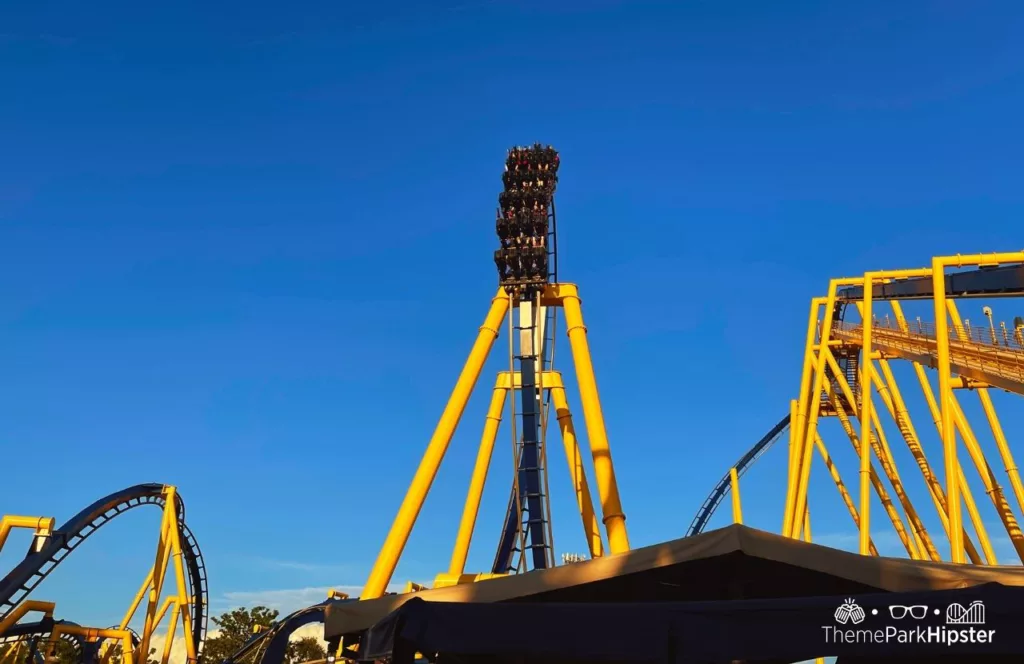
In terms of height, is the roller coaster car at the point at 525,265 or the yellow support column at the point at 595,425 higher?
the roller coaster car at the point at 525,265

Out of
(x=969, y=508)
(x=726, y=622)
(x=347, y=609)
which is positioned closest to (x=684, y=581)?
(x=726, y=622)

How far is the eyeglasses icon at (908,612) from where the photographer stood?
512 centimetres

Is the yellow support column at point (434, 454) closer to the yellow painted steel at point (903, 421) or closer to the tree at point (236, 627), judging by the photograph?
the yellow painted steel at point (903, 421)

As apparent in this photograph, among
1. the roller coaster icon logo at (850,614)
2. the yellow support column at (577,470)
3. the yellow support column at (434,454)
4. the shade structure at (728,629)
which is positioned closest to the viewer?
the shade structure at (728,629)

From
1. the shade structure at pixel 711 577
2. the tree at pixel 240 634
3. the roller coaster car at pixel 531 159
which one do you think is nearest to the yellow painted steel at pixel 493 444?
the roller coaster car at pixel 531 159

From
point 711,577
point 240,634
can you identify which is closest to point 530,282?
point 711,577

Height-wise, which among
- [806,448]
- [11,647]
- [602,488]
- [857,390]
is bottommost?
[11,647]

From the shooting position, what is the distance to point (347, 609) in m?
7.02

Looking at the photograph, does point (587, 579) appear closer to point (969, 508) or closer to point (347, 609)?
point (347, 609)

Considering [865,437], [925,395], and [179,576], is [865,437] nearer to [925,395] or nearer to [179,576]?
[925,395]

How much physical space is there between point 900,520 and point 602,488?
46.8 ft

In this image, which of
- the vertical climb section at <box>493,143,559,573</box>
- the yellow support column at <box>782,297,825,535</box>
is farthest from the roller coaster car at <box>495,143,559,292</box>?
the yellow support column at <box>782,297,825,535</box>

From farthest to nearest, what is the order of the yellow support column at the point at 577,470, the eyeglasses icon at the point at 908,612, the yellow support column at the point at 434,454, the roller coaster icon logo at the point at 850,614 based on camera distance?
the yellow support column at the point at 577,470
the yellow support column at the point at 434,454
the roller coaster icon logo at the point at 850,614
the eyeglasses icon at the point at 908,612

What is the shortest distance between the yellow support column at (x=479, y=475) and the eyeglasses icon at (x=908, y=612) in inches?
583
